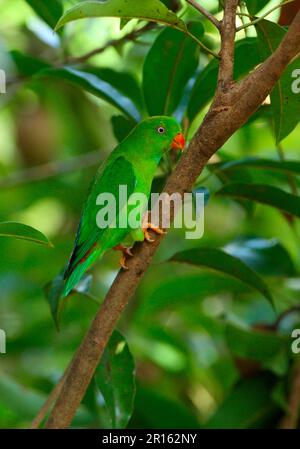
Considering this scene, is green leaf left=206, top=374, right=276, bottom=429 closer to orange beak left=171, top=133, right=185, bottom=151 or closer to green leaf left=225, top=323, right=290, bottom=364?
green leaf left=225, top=323, right=290, bottom=364

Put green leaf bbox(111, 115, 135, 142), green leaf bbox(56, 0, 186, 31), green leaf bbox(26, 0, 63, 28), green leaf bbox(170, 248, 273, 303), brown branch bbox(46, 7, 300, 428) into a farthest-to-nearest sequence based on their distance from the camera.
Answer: green leaf bbox(26, 0, 63, 28) < green leaf bbox(111, 115, 135, 142) < green leaf bbox(170, 248, 273, 303) < green leaf bbox(56, 0, 186, 31) < brown branch bbox(46, 7, 300, 428)

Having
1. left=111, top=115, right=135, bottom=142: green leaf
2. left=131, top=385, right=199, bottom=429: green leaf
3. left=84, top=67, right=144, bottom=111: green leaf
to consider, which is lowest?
left=131, top=385, right=199, bottom=429: green leaf

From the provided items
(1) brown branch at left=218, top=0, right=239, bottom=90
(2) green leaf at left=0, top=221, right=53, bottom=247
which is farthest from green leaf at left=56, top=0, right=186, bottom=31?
(2) green leaf at left=0, top=221, right=53, bottom=247

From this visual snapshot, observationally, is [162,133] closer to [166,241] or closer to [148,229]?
[148,229]

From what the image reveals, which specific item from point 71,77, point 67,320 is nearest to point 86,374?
point 71,77

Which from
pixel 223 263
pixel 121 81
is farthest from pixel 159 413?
pixel 121 81
